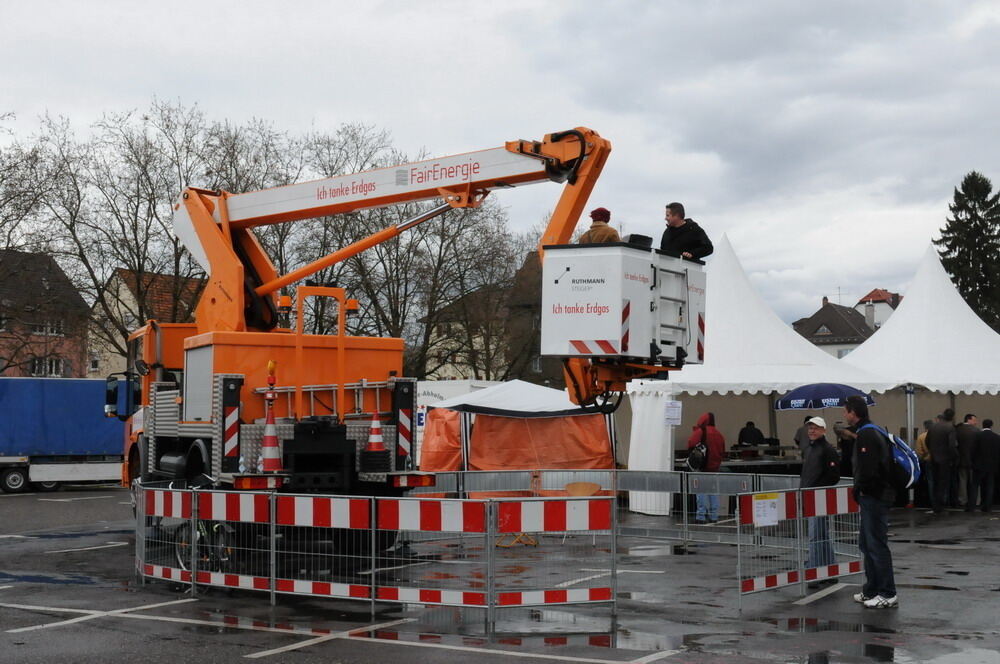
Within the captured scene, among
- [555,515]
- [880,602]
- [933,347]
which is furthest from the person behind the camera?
[933,347]

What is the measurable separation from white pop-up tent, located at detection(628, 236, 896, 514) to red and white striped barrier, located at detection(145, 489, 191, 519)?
9170mm

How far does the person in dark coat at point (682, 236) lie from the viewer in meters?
10.8

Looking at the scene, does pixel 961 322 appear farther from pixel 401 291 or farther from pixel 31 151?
pixel 31 151

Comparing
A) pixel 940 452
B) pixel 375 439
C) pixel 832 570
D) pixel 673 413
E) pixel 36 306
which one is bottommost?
pixel 832 570

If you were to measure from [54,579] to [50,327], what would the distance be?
1181 inches

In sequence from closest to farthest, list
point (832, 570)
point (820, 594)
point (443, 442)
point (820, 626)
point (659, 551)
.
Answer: point (820, 626)
point (820, 594)
point (832, 570)
point (659, 551)
point (443, 442)

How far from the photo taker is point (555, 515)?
955 cm

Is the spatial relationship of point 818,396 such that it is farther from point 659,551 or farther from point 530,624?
point 530,624

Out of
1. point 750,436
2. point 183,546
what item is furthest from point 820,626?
point 750,436

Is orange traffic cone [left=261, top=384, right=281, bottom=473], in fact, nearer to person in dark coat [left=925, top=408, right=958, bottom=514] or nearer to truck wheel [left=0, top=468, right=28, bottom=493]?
person in dark coat [left=925, top=408, right=958, bottom=514]

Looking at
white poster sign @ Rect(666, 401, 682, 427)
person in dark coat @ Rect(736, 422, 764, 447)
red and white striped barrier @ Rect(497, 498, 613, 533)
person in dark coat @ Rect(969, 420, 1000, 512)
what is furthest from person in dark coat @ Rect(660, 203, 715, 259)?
person in dark coat @ Rect(736, 422, 764, 447)

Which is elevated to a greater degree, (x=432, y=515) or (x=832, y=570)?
(x=432, y=515)

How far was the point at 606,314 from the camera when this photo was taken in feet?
32.2

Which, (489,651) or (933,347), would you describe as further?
(933,347)
